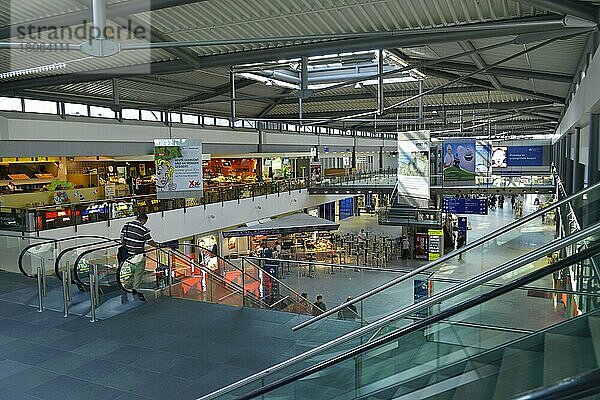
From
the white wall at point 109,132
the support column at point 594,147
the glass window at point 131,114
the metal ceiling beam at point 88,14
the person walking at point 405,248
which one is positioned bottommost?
the person walking at point 405,248

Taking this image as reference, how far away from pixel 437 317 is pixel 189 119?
24.0 m

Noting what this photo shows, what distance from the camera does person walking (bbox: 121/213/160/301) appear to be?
27.9 feet

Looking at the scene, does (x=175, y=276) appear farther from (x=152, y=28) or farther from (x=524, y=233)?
(x=524, y=233)

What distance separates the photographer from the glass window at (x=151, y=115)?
2283cm

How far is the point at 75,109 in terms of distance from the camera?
762 inches

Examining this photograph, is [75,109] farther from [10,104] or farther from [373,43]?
[373,43]

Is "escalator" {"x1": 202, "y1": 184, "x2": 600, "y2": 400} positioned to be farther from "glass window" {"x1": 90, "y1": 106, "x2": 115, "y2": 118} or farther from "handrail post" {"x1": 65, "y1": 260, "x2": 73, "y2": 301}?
"glass window" {"x1": 90, "y1": 106, "x2": 115, "y2": 118}

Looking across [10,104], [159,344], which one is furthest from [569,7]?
[10,104]

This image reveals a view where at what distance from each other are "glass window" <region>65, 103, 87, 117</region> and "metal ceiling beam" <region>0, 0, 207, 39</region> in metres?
9.93

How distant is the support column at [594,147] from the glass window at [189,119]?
19.4 meters

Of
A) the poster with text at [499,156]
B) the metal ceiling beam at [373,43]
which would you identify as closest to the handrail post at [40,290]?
the metal ceiling beam at [373,43]

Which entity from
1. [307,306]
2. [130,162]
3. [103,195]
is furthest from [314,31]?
[130,162]

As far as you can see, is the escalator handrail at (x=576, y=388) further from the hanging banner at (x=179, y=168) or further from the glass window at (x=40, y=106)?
the glass window at (x=40, y=106)

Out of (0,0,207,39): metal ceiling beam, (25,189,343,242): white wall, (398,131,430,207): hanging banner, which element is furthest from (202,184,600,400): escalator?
(25,189,343,242): white wall
